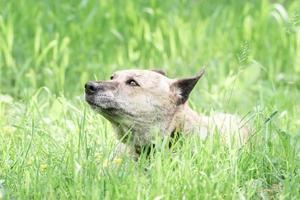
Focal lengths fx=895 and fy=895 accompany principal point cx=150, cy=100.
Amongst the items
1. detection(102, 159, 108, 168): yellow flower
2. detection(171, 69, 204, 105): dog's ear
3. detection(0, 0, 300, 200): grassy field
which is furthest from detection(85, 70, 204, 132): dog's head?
detection(102, 159, 108, 168): yellow flower

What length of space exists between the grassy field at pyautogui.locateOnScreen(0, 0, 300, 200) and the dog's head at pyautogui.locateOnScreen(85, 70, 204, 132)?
7.1 inches

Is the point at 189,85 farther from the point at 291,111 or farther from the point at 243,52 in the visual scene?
the point at 291,111

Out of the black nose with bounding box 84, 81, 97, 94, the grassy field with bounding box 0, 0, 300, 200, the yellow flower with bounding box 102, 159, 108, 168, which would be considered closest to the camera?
the grassy field with bounding box 0, 0, 300, 200

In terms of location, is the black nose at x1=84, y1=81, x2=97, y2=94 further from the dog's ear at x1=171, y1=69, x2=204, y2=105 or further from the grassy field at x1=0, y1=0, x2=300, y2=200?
the dog's ear at x1=171, y1=69, x2=204, y2=105

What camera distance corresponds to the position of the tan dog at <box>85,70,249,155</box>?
5.72 m

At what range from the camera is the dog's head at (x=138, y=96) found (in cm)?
571

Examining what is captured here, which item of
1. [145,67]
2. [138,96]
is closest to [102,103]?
[138,96]

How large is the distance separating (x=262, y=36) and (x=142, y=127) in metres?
3.17

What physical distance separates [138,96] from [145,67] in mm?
2469

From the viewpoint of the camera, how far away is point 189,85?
5.96m

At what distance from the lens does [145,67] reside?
327 inches

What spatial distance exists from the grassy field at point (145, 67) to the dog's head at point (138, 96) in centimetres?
18

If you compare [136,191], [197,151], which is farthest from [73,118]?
[136,191]

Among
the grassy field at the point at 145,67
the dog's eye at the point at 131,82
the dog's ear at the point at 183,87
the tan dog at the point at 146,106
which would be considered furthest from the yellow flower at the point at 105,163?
the dog's ear at the point at 183,87
